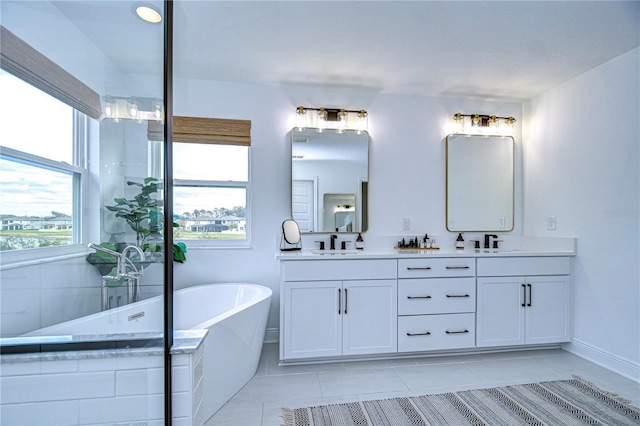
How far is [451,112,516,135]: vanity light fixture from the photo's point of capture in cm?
311

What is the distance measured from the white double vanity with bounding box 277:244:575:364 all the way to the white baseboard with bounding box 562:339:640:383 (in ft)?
0.31

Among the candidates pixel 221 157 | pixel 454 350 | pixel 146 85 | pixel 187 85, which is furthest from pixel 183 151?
pixel 454 350

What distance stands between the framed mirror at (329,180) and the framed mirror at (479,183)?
0.90 meters

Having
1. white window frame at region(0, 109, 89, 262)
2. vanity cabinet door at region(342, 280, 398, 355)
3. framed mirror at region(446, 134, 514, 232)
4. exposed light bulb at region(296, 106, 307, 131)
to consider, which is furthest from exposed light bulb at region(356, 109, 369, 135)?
white window frame at region(0, 109, 89, 262)

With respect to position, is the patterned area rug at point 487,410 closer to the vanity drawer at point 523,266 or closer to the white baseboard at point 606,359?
the white baseboard at point 606,359

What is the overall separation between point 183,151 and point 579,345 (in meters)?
3.77

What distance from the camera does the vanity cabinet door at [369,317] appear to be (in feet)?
7.72

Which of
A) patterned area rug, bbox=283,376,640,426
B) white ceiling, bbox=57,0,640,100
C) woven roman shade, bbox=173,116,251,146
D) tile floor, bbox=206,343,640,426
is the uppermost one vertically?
white ceiling, bbox=57,0,640,100

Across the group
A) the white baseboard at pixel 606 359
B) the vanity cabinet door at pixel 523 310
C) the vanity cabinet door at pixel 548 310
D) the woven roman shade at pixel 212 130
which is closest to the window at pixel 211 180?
the woven roman shade at pixel 212 130

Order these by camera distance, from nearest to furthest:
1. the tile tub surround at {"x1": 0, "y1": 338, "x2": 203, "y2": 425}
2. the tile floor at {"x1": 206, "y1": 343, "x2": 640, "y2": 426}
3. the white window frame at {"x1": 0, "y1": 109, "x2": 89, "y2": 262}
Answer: the tile tub surround at {"x1": 0, "y1": 338, "x2": 203, "y2": 425} → the white window frame at {"x1": 0, "y1": 109, "x2": 89, "y2": 262} → the tile floor at {"x1": 206, "y1": 343, "x2": 640, "y2": 426}

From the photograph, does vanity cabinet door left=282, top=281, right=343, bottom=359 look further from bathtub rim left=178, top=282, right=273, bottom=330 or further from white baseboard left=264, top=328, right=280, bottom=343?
white baseboard left=264, top=328, right=280, bottom=343

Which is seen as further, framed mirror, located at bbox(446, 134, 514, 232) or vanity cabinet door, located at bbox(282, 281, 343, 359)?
framed mirror, located at bbox(446, 134, 514, 232)

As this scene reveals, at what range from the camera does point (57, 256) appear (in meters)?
1.21

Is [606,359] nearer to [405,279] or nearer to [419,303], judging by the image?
[419,303]
